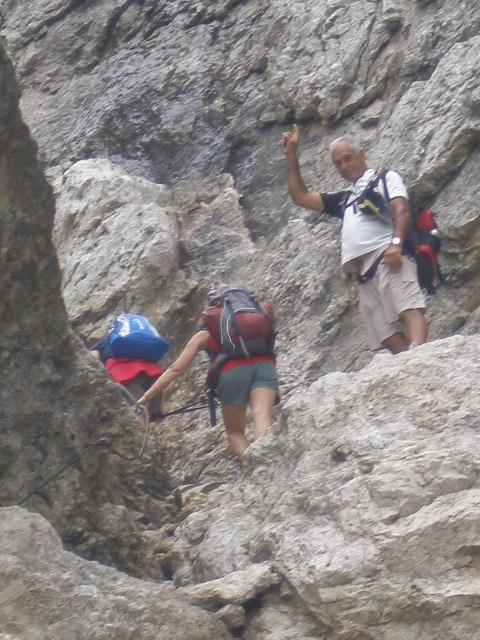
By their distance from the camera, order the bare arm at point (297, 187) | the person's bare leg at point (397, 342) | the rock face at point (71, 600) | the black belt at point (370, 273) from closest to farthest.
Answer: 1. the rock face at point (71, 600)
2. the person's bare leg at point (397, 342)
3. the black belt at point (370, 273)
4. the bare arm at point (297, 187)

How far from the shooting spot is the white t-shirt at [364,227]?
1117 cm

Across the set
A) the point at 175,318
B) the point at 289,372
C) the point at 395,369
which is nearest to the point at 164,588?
the point at 395,369

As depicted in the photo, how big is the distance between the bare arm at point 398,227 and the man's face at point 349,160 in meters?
0.57

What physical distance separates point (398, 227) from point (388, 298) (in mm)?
619

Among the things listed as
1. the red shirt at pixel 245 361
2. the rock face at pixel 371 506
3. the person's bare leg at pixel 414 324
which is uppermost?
the red shirt at pixel 245 361

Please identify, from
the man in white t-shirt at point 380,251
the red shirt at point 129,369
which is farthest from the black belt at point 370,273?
the red shirt at point 129,369

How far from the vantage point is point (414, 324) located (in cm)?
1079

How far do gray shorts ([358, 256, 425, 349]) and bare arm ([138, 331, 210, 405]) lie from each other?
159 cm

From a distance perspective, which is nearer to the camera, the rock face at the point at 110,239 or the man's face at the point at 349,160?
the man's face at the point at 349,160

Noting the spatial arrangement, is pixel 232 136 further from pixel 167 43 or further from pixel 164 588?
pixel 164 588

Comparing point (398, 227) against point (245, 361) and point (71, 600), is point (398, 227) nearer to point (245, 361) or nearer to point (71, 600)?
point (245, 361)

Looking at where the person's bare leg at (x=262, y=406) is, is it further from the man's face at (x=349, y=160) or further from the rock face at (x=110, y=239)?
the rock face at (x=110, y=239)

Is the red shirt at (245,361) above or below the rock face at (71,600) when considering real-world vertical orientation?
above

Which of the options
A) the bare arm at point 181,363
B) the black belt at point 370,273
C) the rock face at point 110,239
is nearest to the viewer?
the bare arm at point 181,363
